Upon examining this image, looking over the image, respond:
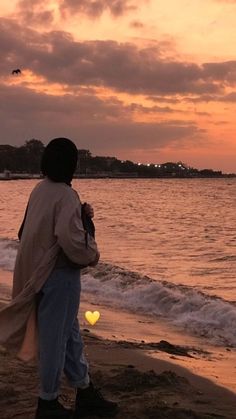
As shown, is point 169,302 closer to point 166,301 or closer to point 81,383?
point 166,301

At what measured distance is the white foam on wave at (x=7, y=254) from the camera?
53.6 feet

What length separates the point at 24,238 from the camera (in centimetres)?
383

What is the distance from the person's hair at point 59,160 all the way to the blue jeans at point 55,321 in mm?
616

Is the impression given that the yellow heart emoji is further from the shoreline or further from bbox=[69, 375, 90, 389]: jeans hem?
Result: bbox=[69, 375, 90, 389]: jeans hem

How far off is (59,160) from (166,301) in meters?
7.55

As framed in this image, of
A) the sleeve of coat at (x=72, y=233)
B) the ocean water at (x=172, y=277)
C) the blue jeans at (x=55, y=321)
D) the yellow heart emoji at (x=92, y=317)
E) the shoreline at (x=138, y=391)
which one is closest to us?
the sleeve of coat at (x=72, y=233)

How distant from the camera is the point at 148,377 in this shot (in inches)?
202

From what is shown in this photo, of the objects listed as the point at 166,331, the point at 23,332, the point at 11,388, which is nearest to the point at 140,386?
the point at 11,388

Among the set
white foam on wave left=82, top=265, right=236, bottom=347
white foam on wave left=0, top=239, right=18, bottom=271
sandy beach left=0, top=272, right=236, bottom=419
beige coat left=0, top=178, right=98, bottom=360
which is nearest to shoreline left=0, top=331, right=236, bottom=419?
sandy beach left=0, top=272, right=236, bottom=419

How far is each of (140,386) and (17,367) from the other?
122 centimetres

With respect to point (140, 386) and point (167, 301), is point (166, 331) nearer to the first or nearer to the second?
point (167, 301)

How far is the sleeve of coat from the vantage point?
366 cm

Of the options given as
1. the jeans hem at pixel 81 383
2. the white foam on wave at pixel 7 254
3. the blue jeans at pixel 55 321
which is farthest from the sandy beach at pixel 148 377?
the white foam on wave at pixel 7 254

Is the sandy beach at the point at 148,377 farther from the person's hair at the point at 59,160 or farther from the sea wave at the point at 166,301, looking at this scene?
the person's hair at the point at 59,160
